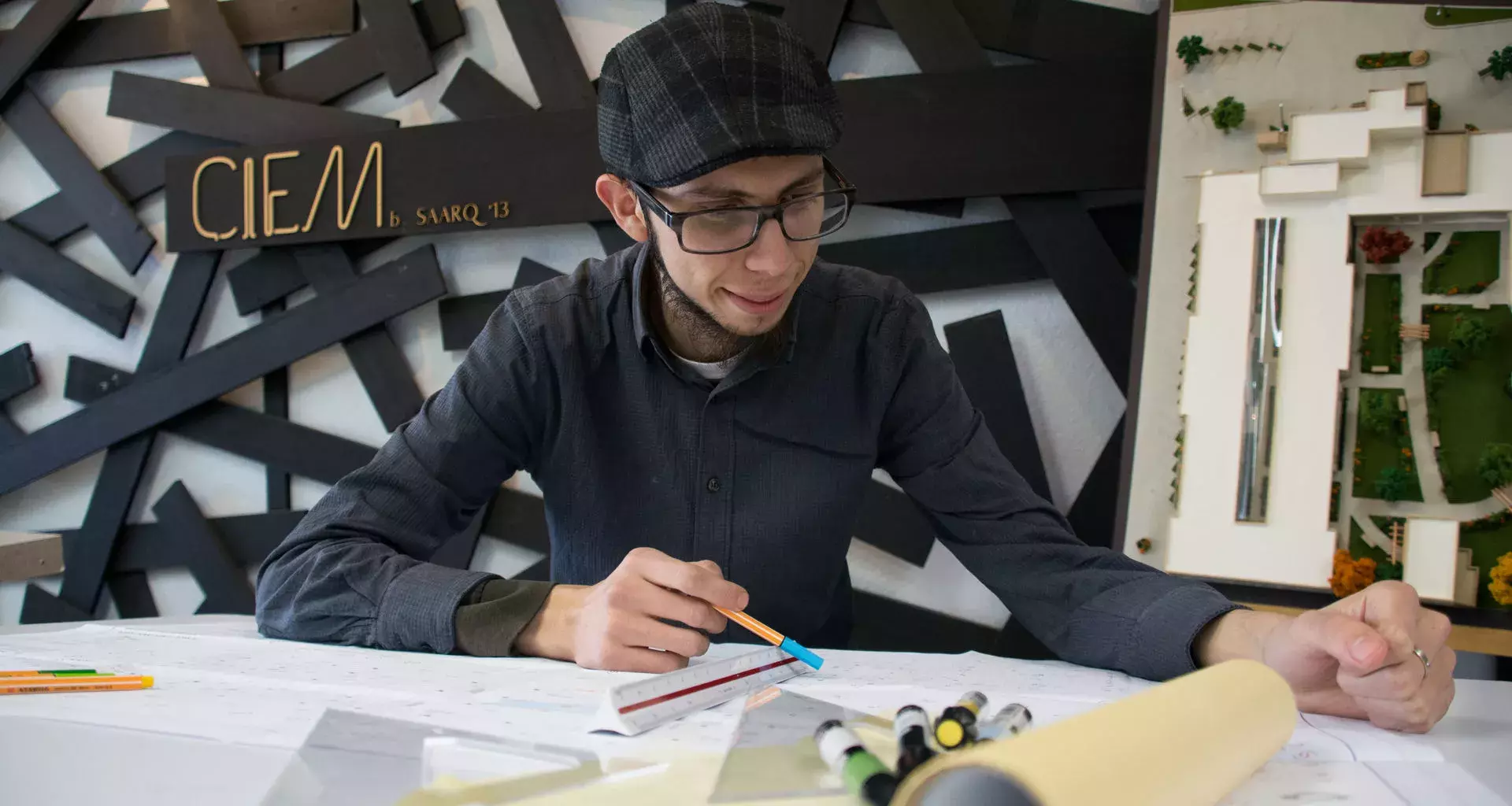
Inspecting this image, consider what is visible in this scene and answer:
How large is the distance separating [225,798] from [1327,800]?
0.69 meters

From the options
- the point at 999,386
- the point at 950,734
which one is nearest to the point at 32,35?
the point at 999,386

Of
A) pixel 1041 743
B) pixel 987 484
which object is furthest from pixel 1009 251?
pixel 1041 743

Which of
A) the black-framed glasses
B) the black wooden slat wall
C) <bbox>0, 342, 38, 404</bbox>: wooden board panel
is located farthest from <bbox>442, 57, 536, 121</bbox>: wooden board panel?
<bbox>0, 342, 38, 404</bbox>: wooden board panel

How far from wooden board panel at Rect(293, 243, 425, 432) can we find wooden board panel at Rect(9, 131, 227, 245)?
438 mm

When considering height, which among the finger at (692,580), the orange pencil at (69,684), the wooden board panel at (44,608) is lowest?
the wooden board panel at (44,608)

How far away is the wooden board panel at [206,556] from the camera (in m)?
2.43

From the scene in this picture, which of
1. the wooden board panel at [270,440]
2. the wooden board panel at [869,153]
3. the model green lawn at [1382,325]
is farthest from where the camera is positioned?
the wooden board panel at [270,440]

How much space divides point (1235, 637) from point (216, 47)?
2.57 m

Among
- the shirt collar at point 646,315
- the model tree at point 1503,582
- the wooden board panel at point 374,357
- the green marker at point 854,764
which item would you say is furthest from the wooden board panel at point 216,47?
the model tree at point 1503,582

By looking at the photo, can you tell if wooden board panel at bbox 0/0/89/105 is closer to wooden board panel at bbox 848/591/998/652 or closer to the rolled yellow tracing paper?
wooden board panel at bbox 848/591/998/652

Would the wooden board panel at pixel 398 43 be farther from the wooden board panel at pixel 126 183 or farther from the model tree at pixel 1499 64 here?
the model tree at pixel 1499 64

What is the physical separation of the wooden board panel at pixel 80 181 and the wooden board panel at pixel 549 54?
1.15 m

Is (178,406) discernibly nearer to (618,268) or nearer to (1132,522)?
(618,268)

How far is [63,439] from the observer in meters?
2.47
